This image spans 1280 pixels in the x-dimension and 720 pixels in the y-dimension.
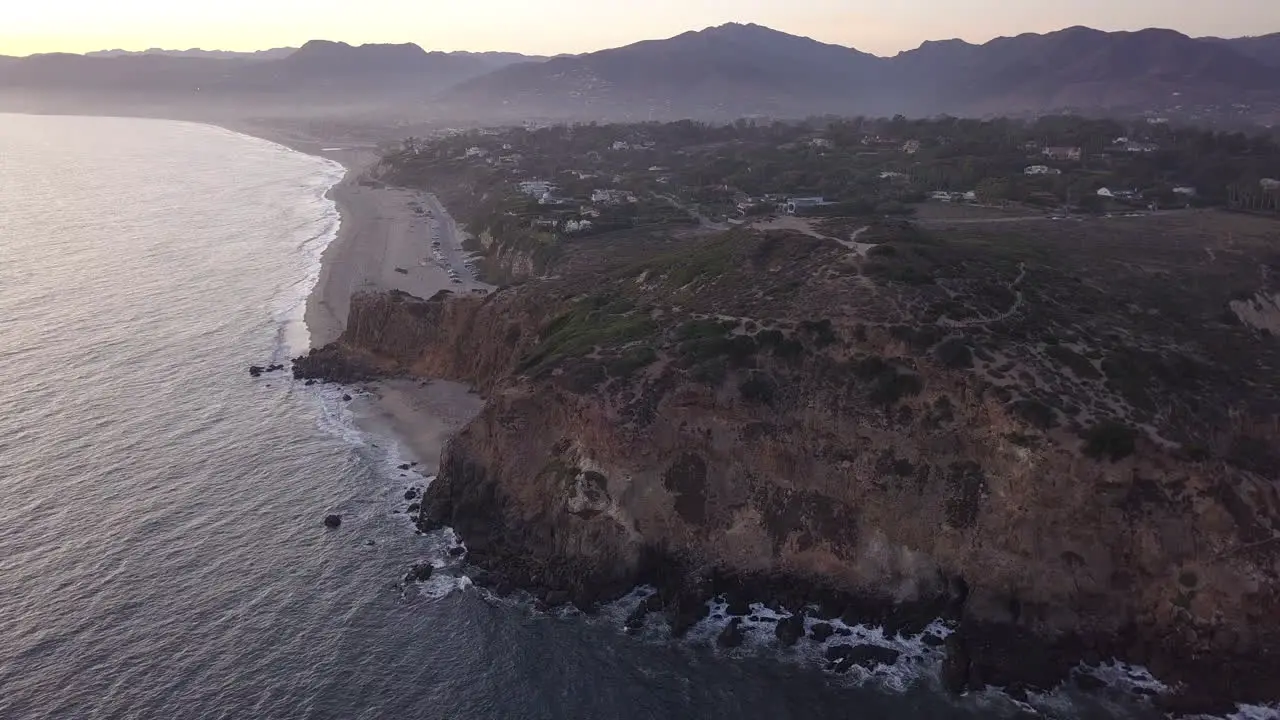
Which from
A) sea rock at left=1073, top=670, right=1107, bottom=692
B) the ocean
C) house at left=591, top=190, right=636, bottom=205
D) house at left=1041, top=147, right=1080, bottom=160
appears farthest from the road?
house at left=1041, top=147, right=1080, bottom=160

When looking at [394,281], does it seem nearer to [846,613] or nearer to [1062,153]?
[846,613]

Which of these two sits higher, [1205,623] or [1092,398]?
[1092,398]

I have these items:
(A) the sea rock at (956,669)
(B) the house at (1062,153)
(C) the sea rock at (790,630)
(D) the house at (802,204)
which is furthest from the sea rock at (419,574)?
(B) the house at (1062,153)

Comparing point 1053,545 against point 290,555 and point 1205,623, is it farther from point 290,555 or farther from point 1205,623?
point 290,555

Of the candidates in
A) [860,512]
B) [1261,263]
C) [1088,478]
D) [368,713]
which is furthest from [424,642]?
[1261,263]

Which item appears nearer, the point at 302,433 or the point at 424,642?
the point at 424,642

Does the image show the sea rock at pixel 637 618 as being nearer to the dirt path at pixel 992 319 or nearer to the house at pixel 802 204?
the dirt path at pixel 992 319

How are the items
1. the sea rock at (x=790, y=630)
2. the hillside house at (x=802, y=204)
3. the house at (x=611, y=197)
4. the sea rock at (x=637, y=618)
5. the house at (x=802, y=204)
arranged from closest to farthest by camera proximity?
the sea rock at (x=790, y=630) → the sea rock at (x=637, y=618) → the hillside house at (x=802, y=204) → the house at (x=802, y=204) → the house at (x=611, y=197)
